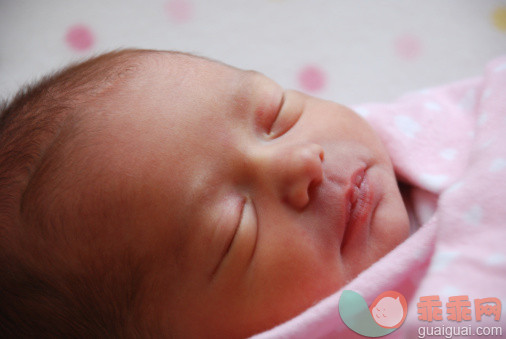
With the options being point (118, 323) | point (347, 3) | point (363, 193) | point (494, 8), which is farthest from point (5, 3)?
point (494, 8)

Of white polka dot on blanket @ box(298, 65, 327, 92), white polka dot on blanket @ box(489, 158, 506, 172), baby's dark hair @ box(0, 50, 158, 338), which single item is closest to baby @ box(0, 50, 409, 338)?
baby's dark hair @ box(0, 50, 158, 338)

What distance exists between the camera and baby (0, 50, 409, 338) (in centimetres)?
80

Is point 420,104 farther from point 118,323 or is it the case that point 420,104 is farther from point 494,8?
point 118,323

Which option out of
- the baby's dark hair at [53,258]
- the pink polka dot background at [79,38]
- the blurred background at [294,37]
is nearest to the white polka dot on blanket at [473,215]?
the baby's dark hair at [53,258]

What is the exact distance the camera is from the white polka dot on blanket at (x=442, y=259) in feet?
2.59

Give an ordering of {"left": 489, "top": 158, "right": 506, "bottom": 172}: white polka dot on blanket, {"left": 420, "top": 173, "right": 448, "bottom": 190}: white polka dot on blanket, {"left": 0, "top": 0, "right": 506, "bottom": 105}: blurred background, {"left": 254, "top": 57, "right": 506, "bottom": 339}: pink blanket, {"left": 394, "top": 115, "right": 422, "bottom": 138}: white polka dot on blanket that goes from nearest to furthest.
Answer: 1. {"left": 254, "top": 57, "right": 506, "bottom": 339}: pink blanket
2. {"left": 489, "top": 158, "right": 506, "bottom": 172}: white polka dot on blanket
3. {"left": 420, "top": 173, "right": 448, "bottom": 190}: white polka dot on blanket
4. {"left": 394, "top": 115, "right": 422, "bottom": 138}: white polka dot on blanket
5. {"left": 0, "top": 0, "right": 506, "bottom": 105}: blurred background

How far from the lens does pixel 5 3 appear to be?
1.59 meters

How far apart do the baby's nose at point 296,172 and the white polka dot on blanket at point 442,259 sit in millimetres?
237

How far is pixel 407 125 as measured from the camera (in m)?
1.12

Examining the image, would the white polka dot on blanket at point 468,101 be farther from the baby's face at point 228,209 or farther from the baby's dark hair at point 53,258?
the baby's dark hair at point 53,258

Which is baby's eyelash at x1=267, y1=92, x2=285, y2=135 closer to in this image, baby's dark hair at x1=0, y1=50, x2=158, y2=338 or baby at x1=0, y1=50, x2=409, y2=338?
baby at x1=0, y1=50, x2=409, y2=338

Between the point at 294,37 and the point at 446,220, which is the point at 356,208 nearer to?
the point at 446,220

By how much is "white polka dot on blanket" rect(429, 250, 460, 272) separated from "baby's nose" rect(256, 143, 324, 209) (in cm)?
24

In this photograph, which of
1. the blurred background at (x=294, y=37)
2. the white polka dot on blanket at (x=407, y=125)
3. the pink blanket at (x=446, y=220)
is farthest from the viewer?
the blurred background at (x=294, y=37)
